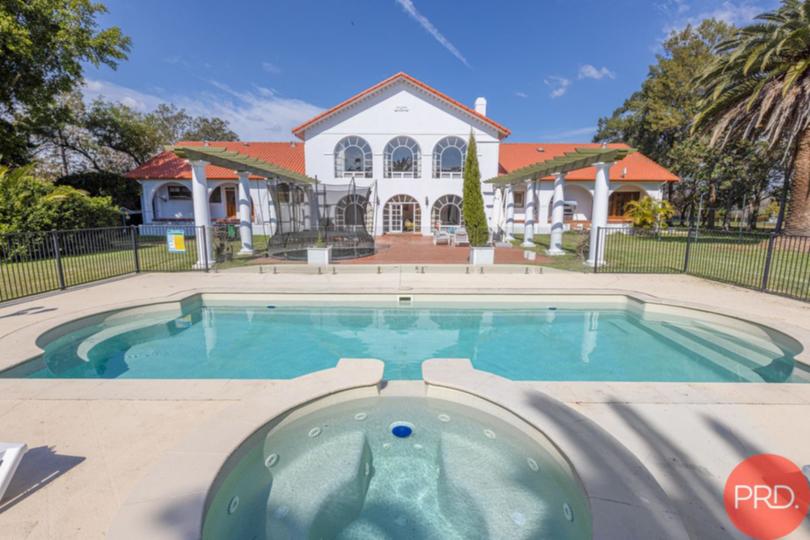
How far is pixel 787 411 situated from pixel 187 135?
51.0 m

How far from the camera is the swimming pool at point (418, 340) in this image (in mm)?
5203

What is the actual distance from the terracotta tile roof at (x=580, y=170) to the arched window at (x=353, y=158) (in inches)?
378

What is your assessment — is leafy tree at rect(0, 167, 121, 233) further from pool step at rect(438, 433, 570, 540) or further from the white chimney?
the white chimney

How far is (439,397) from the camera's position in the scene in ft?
12.1

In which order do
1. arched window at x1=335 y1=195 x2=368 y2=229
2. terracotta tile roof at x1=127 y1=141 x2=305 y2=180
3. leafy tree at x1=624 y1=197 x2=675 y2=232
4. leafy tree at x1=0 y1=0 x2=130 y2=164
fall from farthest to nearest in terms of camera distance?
1. terracotta tile roof at x1=127 y1=141 x2=305 y2=180
2. leafy tree at x1=624 y1=197 x2=675 y2=232
3. leafy tree at x1=0 y1=0 x2=130 y2=164
4. arched window at x1=335 y1=195 x2=368 y2=229

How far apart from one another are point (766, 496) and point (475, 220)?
10.0 m

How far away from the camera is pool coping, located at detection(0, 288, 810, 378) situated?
4916mm

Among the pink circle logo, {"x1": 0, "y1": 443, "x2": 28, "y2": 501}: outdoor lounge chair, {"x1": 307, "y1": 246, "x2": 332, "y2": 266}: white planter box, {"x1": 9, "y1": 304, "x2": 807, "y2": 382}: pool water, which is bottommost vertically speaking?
{"x1": 9, "y1": 304, "x2": 807, "y2": 382}: pool water

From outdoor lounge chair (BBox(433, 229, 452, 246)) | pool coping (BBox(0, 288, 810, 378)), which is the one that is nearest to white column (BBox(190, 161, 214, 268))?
pool coping (BBox(0, 288, 810, 378))

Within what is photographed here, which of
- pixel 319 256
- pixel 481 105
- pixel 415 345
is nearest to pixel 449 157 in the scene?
pixel 481 105

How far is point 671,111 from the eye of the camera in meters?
27.6

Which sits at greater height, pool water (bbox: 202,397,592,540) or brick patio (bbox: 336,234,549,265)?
brick patio (bbox: 336,234,549,265)

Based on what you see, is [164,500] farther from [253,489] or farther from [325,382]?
[325,382]

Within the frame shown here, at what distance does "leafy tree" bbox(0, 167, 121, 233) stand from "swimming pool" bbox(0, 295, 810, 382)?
9.27m
